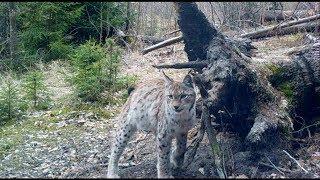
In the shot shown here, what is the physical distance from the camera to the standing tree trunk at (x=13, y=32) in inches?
560

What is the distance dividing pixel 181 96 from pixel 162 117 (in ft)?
1.42

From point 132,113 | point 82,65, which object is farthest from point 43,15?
point 132,113

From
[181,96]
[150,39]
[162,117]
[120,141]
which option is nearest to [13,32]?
[150,39]

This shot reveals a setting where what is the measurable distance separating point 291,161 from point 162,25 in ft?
39.4

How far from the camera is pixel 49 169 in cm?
773

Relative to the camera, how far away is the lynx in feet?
21.0

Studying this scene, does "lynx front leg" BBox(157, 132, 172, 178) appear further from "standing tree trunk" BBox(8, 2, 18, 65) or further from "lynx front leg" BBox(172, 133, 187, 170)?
"standing tree trunk" BBox(8, 2, 18, 65)

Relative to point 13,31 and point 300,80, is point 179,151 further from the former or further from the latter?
point 13,31

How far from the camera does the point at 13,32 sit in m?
14.6

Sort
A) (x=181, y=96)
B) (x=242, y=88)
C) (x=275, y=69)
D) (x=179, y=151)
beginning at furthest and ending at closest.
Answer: (x=275, y=69), (x=242, y=88), (x=179, y=151), (x=181, y=96)

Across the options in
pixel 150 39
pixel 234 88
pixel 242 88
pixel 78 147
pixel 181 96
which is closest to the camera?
pixel 181 96

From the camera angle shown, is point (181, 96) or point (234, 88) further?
point (234, 88)

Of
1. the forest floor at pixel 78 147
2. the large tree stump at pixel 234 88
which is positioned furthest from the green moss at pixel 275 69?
the large tree stump at pixel 234 88

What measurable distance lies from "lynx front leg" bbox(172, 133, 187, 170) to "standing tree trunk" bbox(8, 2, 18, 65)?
8.76 metres
